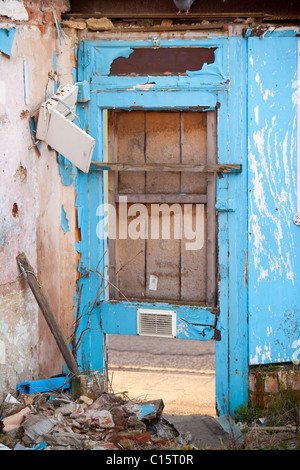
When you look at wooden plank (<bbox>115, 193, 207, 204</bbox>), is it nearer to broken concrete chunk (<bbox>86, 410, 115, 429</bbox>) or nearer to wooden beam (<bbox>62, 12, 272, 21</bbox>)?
wooden beam (<bbox>62, 12, 272, 21</bbox>)

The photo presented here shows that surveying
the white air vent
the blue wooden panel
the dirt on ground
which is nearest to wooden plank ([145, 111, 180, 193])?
the blue wooden panel

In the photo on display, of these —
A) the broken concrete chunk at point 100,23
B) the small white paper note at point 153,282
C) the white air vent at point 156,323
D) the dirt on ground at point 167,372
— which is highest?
the broken concrete chunk at point 100,23

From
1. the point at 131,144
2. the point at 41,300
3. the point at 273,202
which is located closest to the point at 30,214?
the point at 41,300

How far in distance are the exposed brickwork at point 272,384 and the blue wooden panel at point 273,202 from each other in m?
0.09

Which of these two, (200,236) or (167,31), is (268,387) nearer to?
(200,236)

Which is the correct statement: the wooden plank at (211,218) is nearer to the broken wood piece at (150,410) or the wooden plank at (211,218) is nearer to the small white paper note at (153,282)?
the small white paper note at (153,282)

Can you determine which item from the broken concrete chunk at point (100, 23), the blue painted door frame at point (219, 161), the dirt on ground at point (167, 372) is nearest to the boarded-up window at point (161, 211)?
the blue painted door frame at point (219, 161)

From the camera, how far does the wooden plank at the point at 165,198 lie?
→ 184 inches

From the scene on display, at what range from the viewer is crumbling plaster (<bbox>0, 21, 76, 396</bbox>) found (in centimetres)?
391

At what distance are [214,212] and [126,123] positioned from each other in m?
1.05

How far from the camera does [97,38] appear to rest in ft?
15.2

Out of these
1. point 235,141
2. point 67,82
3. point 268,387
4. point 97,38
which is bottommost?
point 268,387

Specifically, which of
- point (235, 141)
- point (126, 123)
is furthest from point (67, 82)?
point (235, 141)

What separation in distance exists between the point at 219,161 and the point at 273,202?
530 millimetres
